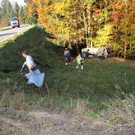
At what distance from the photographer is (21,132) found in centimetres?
303

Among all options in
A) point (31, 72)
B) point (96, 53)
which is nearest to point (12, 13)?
point (96, 53)

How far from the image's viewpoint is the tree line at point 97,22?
63.9 feet

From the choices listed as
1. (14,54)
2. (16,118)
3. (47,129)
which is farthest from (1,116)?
(14,54)

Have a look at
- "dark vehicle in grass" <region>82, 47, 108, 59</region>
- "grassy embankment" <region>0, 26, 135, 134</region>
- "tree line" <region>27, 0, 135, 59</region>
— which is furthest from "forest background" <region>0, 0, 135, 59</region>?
"grassy embankment" <region>0, 26, 135, 134</region>

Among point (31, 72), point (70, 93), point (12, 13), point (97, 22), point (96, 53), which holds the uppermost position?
point (12, 13)

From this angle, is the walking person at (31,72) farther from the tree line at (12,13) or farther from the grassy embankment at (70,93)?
the tree line at (12,13)

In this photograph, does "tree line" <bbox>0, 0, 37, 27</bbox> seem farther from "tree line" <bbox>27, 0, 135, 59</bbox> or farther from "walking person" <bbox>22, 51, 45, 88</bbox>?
"walking person" <bbox>22, 51, 45, 88</bbox>

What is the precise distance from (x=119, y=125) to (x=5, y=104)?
2.84 meters

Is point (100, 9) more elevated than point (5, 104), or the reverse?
point (100, 9)

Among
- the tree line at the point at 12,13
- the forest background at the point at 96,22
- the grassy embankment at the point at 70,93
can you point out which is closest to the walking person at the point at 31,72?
the grassy embankment at the point at 70,93

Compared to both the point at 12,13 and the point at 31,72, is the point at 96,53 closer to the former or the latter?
the point at 31,72

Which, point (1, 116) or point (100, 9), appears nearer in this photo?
point (1, 116)

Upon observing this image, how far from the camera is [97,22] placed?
21.5 metres

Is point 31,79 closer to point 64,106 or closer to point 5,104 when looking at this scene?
point 5,104
